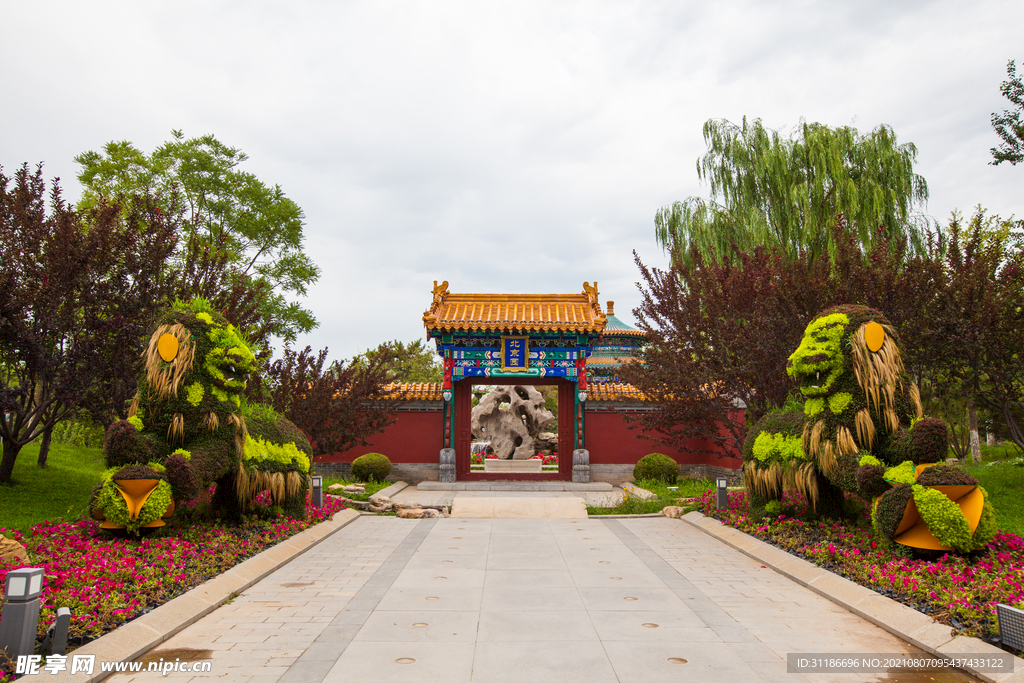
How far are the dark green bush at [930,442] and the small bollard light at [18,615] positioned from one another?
260 inches

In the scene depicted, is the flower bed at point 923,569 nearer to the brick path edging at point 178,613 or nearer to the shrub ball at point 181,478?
the brick path edging at point 178,613

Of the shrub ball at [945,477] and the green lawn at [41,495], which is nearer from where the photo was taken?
the shrub ball at [945,477]

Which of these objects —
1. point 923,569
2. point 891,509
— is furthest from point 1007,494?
point 923,569

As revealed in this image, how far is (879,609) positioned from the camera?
446 cm

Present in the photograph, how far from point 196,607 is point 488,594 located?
2.29m

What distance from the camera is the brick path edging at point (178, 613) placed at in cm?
353

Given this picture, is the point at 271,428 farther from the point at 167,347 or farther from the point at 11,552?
the point at 11,552

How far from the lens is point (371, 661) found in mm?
3623

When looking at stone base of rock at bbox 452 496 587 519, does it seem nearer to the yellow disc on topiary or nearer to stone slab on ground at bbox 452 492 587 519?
stone slab on ground at bbox 452 492 587 519

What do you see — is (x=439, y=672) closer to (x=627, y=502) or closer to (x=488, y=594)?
(x=488, y=594)

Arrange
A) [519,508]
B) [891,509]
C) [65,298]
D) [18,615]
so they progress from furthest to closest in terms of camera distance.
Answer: [519,508]
[65,298]
[891,509]
[18,615]

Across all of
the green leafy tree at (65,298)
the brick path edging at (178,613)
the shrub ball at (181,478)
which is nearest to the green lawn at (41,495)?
the green leafy tree at (65,298)

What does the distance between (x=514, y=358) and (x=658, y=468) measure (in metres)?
4.12

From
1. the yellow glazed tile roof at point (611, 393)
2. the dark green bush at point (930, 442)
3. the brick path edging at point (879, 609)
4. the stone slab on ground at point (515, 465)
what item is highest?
the yellow glazed tile roof at point (611, 393)
